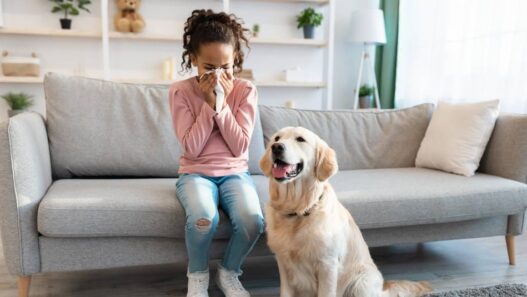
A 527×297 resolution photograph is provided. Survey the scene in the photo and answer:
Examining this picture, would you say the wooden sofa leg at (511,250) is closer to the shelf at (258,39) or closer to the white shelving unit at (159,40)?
the white shelving unit at (159,40)

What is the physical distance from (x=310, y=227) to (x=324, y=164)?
22cm

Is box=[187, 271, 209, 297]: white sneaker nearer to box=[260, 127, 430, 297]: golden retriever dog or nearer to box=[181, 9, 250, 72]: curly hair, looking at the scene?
box=[260, 127, 430, 297]: golden retriever dog

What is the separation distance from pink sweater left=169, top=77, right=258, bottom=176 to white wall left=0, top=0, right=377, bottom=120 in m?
2.58

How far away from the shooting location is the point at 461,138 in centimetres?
226

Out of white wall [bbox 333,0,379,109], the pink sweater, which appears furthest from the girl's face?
white wall [bbox 333,0,379,109]

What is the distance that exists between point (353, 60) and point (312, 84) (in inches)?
28.2

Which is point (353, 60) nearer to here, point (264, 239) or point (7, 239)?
point (264, 239)

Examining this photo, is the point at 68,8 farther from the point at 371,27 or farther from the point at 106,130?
the point at 371,27

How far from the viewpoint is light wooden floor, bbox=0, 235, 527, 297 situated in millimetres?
1847

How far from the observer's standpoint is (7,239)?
1.56m

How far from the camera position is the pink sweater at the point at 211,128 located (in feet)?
5.57

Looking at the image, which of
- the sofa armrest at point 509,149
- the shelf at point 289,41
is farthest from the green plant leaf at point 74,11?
the sofa armrest at point 509,149

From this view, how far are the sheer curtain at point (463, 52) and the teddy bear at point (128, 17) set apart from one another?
2.57 meters

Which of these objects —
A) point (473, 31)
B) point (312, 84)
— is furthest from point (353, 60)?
point (473, 31)
